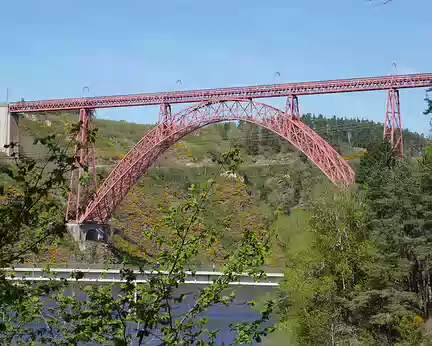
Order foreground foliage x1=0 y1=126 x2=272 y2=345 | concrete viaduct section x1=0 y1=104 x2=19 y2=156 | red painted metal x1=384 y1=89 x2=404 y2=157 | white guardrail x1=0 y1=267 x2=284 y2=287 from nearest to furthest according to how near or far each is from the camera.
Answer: foreground foliage x1=0 y1=126 x2=272 y2=345, white guardrail x1=0 y1=267 x2=284 y2=287, red painted metal x1=384 y1=89 x2=404 y2=157, concrete viaduct section x1=0 y1=104 x2=19 y2=156

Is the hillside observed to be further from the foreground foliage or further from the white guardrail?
the foreground foliage

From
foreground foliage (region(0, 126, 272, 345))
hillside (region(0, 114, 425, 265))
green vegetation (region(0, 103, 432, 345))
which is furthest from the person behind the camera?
hillside (region(0, 114, 425, 265))

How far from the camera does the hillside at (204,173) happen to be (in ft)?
156

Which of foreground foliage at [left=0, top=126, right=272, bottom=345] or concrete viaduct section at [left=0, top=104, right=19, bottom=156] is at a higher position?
concrete viaduct section at [left=0, top=104, right=19, bottom=156]

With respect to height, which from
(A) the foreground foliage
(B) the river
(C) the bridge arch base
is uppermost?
(A) the foreground foliage

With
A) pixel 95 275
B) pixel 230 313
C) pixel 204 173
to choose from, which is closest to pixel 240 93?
pixel 230 313

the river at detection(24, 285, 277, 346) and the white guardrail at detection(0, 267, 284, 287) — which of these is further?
the river at detection(24, 285, 277, 346)

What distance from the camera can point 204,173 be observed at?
2026 inches

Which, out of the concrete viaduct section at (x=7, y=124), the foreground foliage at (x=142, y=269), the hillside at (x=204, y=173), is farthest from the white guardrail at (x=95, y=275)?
the concrete viaduct section at (x=7, y=124)

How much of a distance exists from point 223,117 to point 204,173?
20334 millimetres

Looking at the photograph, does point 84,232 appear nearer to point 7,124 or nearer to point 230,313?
point 7,124

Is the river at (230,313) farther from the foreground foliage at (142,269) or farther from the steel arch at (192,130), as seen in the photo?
the foreground foliage at (142,269)

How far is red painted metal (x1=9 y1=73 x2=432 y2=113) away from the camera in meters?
26.5

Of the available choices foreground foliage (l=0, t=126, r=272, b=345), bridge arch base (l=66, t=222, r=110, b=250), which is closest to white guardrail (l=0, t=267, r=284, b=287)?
foreground foliage (l=0, t=126, r=272, b=345)
